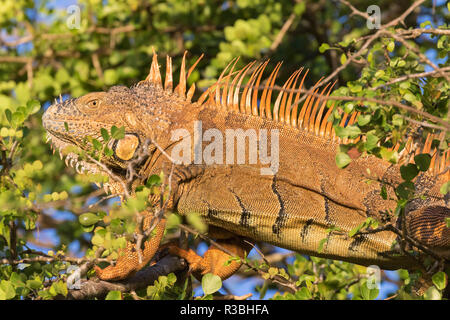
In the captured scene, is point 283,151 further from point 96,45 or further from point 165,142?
point 96,45

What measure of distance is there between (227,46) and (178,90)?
131cm

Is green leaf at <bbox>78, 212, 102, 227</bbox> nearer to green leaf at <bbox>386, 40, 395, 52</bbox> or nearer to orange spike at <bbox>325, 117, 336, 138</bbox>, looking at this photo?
green leaf at <bbox>386, 40, 395, 52</bbox>

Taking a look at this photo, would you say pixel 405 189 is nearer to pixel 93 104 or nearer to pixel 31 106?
pixel 31 106

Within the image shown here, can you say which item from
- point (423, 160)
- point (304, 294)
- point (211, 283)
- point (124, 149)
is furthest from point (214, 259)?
point (423, 160)

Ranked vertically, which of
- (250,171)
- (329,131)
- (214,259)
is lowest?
(214,259)

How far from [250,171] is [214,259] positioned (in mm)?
772

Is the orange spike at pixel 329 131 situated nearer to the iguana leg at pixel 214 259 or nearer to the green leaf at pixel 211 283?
the iguana leg at pixel 214 259

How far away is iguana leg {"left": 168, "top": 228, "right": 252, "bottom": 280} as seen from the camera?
4.72 meters

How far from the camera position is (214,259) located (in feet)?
16.0

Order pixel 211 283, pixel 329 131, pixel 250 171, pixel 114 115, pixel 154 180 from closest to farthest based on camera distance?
pixel 154 180 → pixel 211 283 → pixel 250 171 → pixel 329 131 → pixel 114 115

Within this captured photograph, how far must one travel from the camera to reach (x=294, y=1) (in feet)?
22.3

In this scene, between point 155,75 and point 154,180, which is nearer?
point 154,180

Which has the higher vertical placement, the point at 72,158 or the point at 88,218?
the point at 88,218

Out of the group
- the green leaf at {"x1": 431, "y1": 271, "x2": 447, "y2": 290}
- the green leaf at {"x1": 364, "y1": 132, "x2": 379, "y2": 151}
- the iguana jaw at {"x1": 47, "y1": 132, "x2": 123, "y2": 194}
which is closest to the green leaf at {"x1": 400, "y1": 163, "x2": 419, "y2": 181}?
the green leaf at {"x1": 364, "y1": 132, "x2": 379, "y2": 151}
